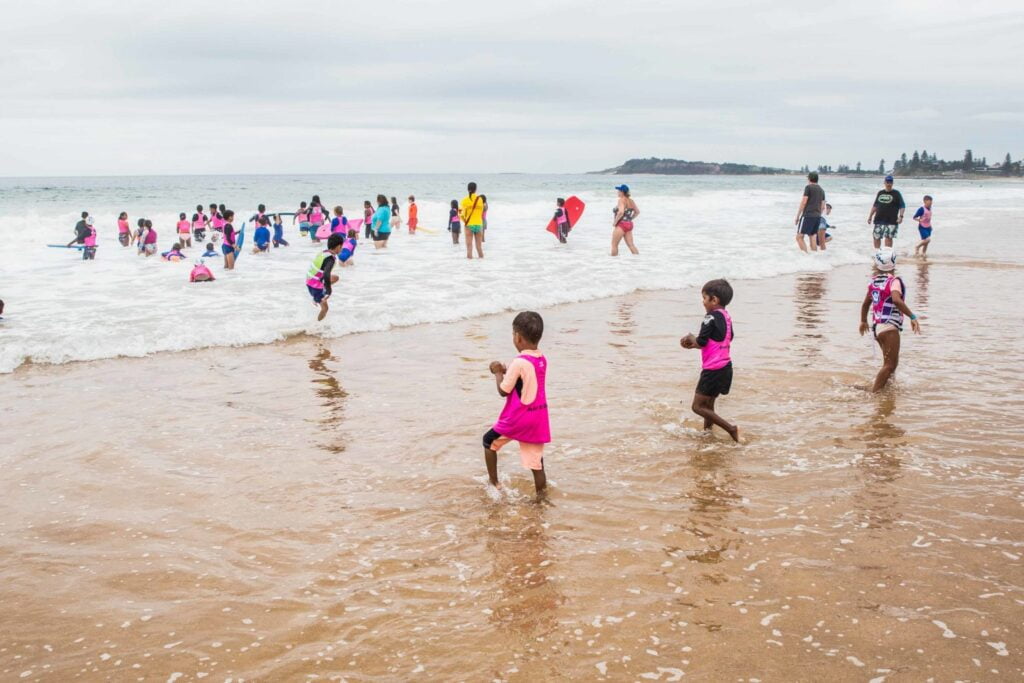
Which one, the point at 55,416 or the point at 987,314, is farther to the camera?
the point at 987,314

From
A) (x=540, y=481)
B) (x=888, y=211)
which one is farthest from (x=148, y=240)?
(x=888, y=211)

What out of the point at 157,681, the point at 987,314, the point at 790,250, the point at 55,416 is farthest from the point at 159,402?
the point at 790,250

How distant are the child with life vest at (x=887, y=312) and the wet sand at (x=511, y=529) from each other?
287mm

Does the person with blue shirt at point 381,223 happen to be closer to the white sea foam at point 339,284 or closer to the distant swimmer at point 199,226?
the white sea foam at point 339,284

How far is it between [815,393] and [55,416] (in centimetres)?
721

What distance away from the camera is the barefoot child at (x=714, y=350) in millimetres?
6039

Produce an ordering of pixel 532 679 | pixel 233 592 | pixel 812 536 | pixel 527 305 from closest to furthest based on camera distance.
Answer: pixel 532 679 → pixel 233 592 → pixel 812 536 → pixel 527 305

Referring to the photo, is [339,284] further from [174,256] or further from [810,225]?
[810,225]

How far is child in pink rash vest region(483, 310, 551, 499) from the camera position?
4.97 metres

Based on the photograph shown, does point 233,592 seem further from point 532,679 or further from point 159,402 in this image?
point 159,402

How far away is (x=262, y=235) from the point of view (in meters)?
20.3

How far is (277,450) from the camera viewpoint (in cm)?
609

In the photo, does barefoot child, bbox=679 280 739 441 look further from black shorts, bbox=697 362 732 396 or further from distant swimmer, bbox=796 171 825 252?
distant swimmer, bbox=796 171 825 252

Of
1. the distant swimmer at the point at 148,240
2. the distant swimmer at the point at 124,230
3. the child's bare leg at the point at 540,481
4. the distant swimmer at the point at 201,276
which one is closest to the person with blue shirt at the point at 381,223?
the distant swimmer at the point at 148,240
